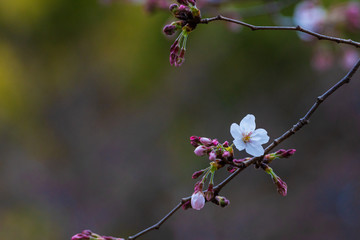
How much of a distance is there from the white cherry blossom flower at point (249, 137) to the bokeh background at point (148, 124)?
1.29 meters

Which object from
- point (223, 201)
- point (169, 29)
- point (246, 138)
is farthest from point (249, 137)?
point (169, 29)

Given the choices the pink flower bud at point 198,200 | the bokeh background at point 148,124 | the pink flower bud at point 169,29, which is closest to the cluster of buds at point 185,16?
the pink flower bud at point 169,29

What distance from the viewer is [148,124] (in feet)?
16.2

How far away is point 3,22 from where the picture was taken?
19.6 feet

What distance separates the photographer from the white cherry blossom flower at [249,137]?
81cm

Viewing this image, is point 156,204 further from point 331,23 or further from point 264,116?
point 331,23

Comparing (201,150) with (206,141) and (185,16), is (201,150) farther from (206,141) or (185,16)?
(185,16)

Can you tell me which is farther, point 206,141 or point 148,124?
point 148,124

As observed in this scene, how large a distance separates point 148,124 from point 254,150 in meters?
4.17

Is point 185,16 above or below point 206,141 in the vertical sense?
above

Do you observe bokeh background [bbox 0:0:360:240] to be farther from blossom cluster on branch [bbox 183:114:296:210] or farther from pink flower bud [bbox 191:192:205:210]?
pink flower bud [bbox 191:192:205:210]

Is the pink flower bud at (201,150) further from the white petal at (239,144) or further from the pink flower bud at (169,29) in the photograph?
the pink flower bud at (169,29)

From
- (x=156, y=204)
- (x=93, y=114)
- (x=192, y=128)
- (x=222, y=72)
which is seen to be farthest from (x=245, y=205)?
(x=93, y=114)

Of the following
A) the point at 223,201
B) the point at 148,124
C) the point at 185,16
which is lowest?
the point at 223,201
